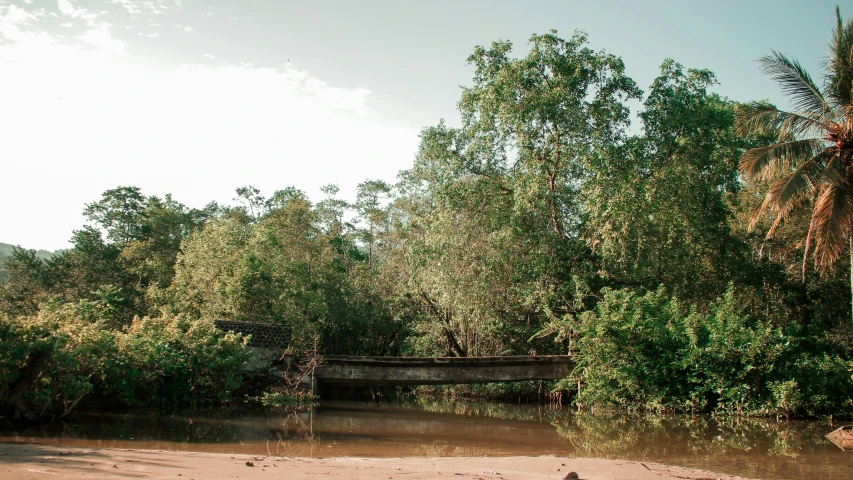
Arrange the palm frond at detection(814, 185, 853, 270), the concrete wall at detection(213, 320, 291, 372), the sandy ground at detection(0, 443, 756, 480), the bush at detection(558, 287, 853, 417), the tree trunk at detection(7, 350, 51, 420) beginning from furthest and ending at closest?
1. the concrete wall at detection(213, 320, 291, 372)
2. the bush at detection(558, 287, 853, 417)
3. the palm frond at detection(814, 185, 853, 270)
4. the tree trunk at detection(7, 350, 51, 420)
5. the sandy ground at detection(0, 443, 756, 480)

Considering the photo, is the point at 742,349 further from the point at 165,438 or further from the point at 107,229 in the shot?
the point at 107,229

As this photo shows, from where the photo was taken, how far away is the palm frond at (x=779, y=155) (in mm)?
13328

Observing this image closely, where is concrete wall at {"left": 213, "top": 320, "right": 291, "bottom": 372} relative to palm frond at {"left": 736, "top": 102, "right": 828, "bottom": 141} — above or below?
below

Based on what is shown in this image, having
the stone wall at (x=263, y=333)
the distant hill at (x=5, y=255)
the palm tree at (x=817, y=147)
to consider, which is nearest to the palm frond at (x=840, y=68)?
the palm tree at (x=817, y=147)

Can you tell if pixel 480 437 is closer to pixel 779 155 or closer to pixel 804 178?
pixel 804 178

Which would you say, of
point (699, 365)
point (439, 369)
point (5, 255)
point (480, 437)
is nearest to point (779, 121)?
point (699, 365)

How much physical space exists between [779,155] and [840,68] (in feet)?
6.81

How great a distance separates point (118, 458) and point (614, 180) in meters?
14.9

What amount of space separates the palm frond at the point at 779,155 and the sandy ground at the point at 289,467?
8542mm

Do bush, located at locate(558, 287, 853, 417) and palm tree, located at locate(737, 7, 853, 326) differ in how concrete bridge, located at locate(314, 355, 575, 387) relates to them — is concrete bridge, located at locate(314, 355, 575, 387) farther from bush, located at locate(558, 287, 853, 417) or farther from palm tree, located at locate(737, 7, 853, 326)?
palm tree, located at locate(737, 7, 853, 326)

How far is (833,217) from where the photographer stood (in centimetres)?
1241

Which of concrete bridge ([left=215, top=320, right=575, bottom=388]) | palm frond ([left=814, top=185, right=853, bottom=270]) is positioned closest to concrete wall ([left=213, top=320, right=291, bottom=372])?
concrete bridge ([left=215, top=320, right=575, bottom=388])

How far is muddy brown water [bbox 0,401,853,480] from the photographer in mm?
8523

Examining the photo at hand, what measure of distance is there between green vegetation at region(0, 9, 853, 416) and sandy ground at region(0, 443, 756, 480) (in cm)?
418
